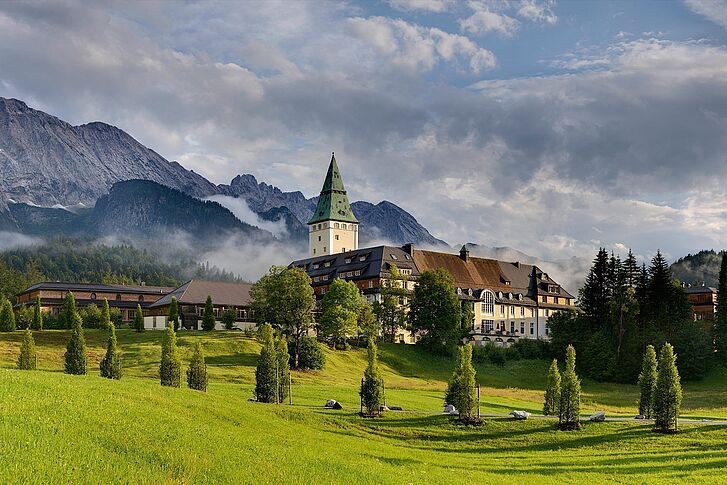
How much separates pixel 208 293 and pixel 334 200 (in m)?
63.1

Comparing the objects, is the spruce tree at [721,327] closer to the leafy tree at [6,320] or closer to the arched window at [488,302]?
the arched window at [488,302]

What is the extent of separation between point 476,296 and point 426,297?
897 inches

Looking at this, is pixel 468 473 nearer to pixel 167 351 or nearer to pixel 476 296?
pixel 167 351

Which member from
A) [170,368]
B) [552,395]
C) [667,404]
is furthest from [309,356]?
[667,404]

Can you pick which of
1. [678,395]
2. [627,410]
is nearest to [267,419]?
[678,395]

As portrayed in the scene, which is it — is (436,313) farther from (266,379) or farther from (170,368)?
(170,368)

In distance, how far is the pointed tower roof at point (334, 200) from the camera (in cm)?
16362

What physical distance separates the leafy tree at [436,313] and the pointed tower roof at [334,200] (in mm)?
64244

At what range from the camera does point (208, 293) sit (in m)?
107

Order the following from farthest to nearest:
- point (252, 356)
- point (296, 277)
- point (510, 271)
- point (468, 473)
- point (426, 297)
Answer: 1. point (510, 271)
2. point (426, 297)
3. point (296, 277)
4. point (252, 356)
5. point (468, 473)

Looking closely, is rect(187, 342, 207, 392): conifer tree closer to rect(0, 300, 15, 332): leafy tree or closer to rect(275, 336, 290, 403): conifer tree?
rect(275, 336, 290, 403): conifer tree

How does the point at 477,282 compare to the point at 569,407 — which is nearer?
the point at 569,407

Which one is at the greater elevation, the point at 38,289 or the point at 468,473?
the point at 38,289

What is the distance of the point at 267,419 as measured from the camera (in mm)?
34406
